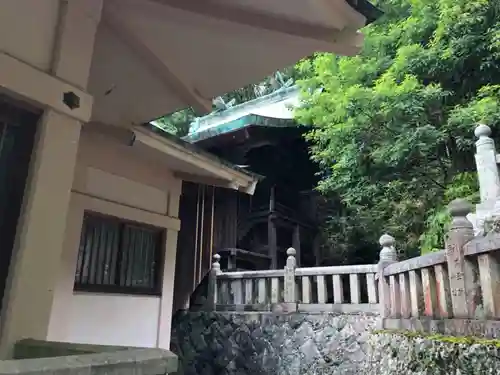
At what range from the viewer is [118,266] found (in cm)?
548

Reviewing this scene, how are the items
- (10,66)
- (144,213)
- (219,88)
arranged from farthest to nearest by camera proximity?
(144,213)
(219,88)
(10,66)

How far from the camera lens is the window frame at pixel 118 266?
5.05 meters

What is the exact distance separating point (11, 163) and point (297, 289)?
23.7 feet

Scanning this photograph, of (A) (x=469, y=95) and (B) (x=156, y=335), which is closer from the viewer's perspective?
(B) (x=156, y=335)

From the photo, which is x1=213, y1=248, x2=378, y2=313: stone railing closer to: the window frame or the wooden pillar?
the wooden pillar

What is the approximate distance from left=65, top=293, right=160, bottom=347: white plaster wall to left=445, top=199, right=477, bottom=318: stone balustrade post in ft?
13.1

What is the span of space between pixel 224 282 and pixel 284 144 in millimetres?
5828

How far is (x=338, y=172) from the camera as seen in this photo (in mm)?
12633

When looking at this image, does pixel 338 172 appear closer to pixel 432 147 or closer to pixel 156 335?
pixel 432 147

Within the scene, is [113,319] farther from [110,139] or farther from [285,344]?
[285,344]

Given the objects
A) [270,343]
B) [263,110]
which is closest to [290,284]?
[270,343]

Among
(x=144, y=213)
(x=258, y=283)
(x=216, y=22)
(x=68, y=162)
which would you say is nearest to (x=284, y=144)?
(x=258, y=283)

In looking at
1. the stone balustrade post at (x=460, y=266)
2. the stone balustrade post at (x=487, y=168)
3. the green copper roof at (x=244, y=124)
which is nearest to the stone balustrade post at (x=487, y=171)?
the stone balustrade post at (x=487, y=168)

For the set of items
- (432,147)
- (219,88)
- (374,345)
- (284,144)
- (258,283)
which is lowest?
(374,345)
